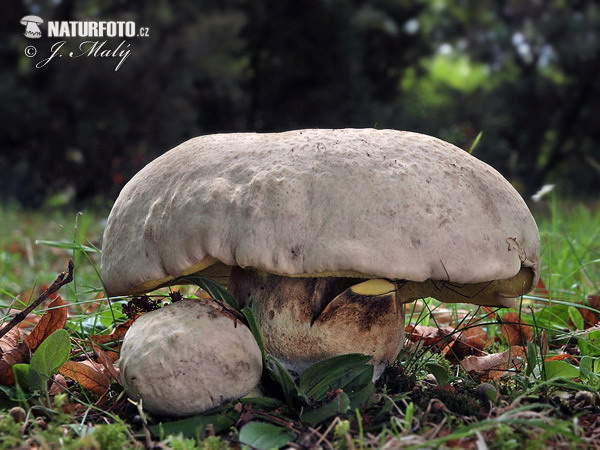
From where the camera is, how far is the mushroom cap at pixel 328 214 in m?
1.54

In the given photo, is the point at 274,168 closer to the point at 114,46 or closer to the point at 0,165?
the point at 114,46

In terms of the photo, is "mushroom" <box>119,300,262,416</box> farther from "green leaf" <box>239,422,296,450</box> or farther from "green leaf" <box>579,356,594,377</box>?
"green leaf" <box>579,356,594,377</box>

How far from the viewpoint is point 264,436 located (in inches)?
60.3

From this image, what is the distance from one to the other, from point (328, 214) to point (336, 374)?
19.6 inches

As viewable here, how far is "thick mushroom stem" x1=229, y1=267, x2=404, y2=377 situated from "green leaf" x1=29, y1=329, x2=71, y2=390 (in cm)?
55

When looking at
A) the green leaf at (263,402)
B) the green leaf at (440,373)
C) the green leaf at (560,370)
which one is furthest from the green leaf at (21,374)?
the green leaf at (560,370)

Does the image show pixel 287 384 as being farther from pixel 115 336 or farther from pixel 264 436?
pixel 115 336

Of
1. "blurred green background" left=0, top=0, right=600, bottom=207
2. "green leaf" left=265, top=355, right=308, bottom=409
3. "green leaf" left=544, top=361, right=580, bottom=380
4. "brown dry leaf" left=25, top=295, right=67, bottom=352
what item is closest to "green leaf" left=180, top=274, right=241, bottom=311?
"green leaf" left=265, top=355, right=308, bottom=409

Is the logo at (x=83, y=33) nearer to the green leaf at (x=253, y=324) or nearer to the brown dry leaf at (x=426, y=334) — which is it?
the brown dry leaf at (x=426, y=334)

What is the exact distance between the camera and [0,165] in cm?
1080

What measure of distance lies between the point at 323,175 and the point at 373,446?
2.30ft

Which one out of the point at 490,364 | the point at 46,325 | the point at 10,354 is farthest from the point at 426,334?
the point at 10,354

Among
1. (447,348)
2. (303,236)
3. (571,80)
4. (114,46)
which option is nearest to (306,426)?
(303,236)

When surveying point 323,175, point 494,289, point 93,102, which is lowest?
point 93,102
